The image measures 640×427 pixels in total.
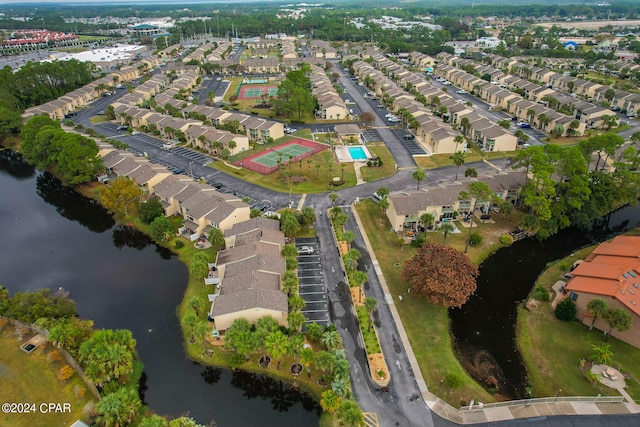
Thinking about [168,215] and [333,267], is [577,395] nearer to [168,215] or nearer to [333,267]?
[333,267]

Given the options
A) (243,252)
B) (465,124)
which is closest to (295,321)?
(243,252)

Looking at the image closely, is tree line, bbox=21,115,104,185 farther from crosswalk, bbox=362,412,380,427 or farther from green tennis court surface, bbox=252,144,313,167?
crosswalk, bbox=362,412,380,427

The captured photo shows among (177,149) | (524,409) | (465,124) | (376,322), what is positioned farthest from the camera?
(465,124)

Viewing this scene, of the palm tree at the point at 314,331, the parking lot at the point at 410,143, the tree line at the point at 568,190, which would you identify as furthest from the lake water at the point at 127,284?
the parking lot at the point at 410,143

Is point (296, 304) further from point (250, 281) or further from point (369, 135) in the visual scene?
point (369, 135)

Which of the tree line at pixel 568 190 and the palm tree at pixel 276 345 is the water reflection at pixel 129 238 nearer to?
the palm tree at pixel 276 345

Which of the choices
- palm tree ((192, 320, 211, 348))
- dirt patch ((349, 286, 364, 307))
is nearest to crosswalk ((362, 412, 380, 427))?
dirt patch ((349, 286, 364, 307))
